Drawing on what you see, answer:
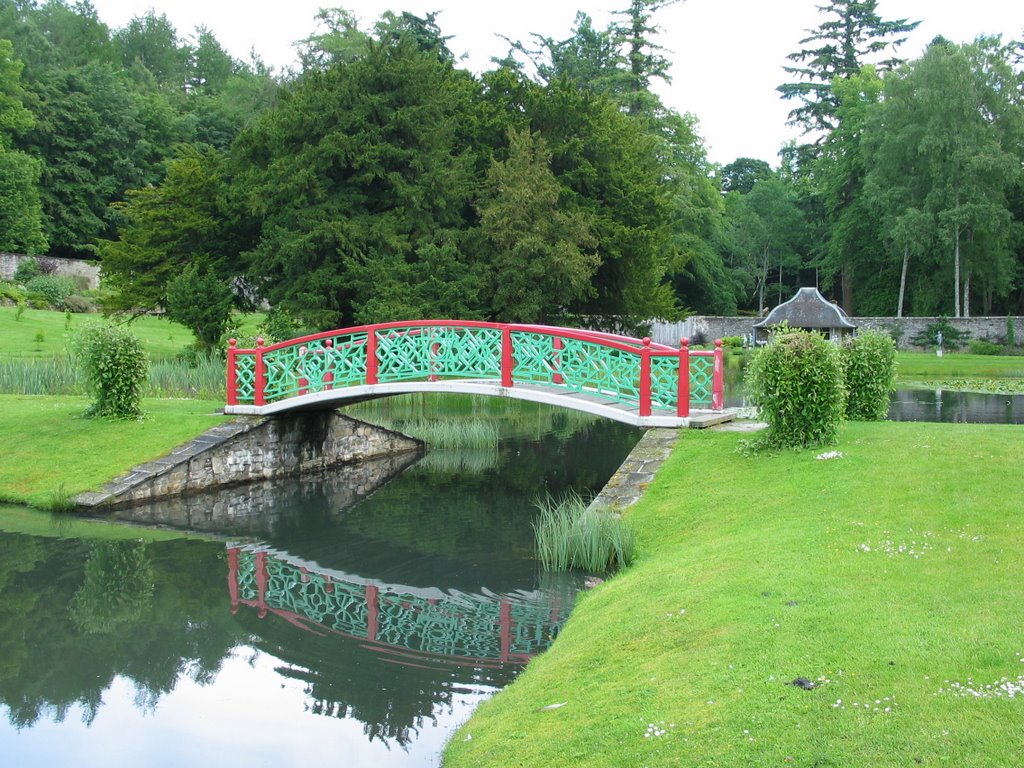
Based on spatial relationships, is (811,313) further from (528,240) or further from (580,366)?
(580,366)

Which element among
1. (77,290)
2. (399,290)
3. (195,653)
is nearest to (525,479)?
(399,290)

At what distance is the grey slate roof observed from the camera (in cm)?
4512

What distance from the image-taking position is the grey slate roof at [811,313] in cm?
4512

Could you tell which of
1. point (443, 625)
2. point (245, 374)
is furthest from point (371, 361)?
point (443, 625)

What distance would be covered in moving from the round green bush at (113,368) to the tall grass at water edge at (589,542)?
792 cm

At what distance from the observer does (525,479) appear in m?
16.8

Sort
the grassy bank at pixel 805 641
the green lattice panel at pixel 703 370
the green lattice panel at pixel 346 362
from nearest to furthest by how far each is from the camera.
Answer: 1. the grassy bank at pixel 805 641
2. the green lattice panel at pixel 703 370
3. the green lattice panel at pixel 346 362

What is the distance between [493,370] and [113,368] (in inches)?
Answer: 237

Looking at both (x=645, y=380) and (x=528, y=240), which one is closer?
(x=645, y=380)

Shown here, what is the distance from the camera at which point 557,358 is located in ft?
44.5

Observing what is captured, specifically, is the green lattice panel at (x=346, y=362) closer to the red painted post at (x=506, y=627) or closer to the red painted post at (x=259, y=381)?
the red painted post at (x=259, y=381)

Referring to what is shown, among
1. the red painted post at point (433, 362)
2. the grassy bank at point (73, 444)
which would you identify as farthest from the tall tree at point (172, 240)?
the red painted post at point (433, 362)

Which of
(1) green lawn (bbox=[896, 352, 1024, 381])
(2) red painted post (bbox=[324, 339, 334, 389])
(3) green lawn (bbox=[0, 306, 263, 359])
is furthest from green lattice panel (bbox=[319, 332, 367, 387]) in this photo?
(1) green lawn (bbox=[896, 352, 1024, 381])

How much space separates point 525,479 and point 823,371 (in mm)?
7212
